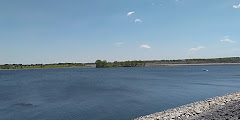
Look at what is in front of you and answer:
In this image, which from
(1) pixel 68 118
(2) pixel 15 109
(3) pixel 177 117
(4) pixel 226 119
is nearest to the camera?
(4) pixel 226 119

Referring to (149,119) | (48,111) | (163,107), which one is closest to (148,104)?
(163,107)

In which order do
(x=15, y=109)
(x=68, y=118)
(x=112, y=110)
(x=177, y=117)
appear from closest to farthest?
(x=177, y=117) → (x=68, y=118) → (x=112, y=110) → (x=15, y=109)

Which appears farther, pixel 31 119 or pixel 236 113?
pixel 31 119

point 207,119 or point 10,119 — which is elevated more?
point 207,119

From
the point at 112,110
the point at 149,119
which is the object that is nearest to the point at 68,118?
the point at 112,110

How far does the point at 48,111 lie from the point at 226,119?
1900 centimetres

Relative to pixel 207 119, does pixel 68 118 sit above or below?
below

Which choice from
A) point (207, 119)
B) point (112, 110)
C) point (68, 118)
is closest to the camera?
point (207, 119)

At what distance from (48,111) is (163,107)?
1365 centimetres

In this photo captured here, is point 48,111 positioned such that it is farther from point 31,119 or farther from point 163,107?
point 163,107

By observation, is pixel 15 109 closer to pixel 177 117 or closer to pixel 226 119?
pixel 177 117

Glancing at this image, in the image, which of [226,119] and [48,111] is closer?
[226,119]

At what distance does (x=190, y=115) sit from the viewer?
49.6ft

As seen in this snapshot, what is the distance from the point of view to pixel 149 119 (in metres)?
15.8
